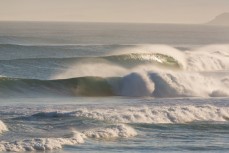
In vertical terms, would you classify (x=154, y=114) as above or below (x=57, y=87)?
below

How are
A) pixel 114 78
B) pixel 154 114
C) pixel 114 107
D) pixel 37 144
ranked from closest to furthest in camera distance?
pixel 37 144, pixel 154 114, pixel 114 107, pixel 114 78

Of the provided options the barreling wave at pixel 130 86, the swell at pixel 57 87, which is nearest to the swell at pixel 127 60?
the swell at pixel 57 87

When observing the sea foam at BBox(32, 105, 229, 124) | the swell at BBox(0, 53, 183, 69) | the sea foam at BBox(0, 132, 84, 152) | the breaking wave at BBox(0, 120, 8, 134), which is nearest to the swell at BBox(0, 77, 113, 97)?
the sea foam at BBox(32, 105, 229, 124)

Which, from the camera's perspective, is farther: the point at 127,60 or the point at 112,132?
the point at 127,60

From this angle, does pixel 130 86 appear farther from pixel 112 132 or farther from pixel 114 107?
pixel 112 132

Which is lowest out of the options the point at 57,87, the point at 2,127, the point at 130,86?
the point at 2,127

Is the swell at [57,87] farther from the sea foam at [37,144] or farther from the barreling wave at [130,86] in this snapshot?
the sea foam at [37,144]

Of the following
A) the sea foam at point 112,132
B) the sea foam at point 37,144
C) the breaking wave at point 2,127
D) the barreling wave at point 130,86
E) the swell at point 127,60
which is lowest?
the sea foam at point 37,144

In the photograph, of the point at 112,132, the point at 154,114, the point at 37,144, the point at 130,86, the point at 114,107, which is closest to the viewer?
the point at 37,144

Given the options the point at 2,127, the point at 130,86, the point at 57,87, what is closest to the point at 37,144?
the point at 2,127

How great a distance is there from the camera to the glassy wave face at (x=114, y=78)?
109ft

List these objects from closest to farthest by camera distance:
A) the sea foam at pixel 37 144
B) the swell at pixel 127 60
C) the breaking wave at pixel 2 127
A: the sea foam at pixel 37 144 < the breaking wave at pixel 2 127 < the swell at pixel 127 60

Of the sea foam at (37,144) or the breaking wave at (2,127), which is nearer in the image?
the sea foam at (37,144)

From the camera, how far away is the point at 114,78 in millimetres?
36344
